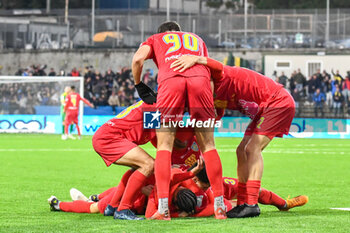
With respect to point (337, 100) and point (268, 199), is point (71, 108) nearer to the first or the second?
point (337, 100)

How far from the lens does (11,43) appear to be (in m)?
45.2

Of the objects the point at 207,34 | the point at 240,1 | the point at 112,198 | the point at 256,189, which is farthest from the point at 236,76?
the point at 240,1

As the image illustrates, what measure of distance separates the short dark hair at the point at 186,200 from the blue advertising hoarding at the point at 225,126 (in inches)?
948

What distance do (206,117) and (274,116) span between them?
0.99 meters

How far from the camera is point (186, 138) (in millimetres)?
8055

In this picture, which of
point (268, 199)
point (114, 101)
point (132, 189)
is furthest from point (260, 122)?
point (114, 101)

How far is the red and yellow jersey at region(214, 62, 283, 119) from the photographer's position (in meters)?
8.03

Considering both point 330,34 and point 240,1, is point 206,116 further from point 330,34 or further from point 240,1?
point 240,1

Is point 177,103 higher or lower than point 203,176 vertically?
higher

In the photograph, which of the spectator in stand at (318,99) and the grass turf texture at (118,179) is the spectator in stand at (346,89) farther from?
the grass turf texture at (118,179)

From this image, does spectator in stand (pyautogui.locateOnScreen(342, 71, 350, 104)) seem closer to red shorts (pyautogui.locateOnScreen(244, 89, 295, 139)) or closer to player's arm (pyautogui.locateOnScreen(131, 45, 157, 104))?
red shorts (pyautogui.locateOnScreen(244, 89, 295, 139))

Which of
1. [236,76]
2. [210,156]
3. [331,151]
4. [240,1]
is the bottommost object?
[331,151]

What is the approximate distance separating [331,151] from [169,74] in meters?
15.9

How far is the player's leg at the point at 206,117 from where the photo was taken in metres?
7.49
